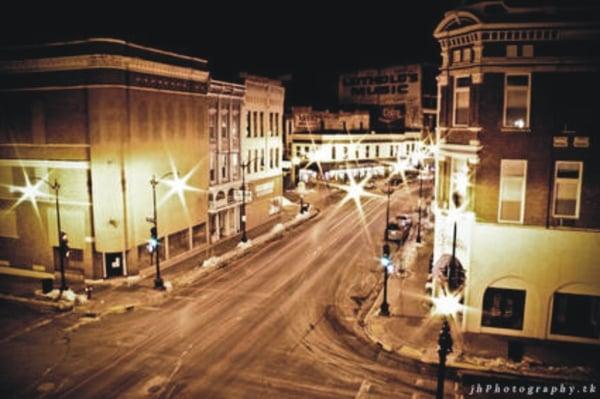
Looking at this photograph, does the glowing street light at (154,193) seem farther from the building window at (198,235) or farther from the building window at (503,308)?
the building window at (503,308)

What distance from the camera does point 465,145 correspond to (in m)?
21.4

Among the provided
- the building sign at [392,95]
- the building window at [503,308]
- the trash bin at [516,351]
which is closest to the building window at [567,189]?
the building window at [503,308]

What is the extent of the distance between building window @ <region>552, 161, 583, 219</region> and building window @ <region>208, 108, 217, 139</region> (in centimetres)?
2470

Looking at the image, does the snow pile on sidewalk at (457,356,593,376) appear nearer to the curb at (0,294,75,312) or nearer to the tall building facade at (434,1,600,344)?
the tall building facade at (434,1,600,344)

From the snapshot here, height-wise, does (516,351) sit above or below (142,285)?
above

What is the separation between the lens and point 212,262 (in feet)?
Answer: 108

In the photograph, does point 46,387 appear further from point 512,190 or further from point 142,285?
point 512,190

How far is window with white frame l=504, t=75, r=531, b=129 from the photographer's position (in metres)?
20.6

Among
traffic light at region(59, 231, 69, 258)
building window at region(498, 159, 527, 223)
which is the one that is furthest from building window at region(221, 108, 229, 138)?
building window at region(498, 159, 527, 223)

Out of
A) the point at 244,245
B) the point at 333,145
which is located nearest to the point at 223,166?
the point at 244,245

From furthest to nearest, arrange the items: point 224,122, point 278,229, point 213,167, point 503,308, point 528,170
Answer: point 278,229
point 224,122
point 213,167
point 503,308
point 528,170

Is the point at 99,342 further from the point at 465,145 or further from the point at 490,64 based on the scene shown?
the point at 490,64

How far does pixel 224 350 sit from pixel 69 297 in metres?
10.5

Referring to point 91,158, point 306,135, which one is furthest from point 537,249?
point 306,135
